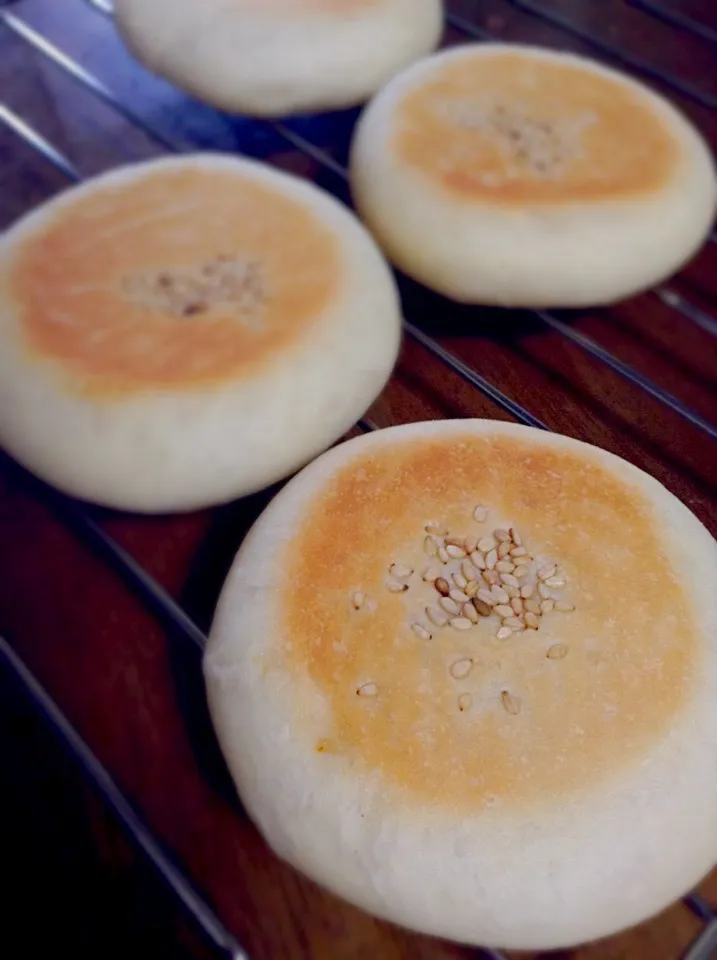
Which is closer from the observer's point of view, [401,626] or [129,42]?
[401,626]

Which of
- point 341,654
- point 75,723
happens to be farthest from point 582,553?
point 75,723

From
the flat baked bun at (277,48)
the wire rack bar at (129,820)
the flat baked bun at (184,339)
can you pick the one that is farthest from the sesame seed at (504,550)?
the flat baked bun at (277,48)

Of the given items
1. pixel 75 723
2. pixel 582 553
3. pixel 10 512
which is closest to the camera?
pixel 582 553

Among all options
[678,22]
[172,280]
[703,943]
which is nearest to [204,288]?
[172,280]

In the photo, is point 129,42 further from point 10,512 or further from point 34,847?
point 34,847

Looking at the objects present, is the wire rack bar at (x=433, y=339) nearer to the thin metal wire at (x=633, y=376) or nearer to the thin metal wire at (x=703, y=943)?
the thin metal wire at (x=633, y=376)

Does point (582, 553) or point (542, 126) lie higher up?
point (542, 126)

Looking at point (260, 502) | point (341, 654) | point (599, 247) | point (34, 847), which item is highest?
point (599, 247)
